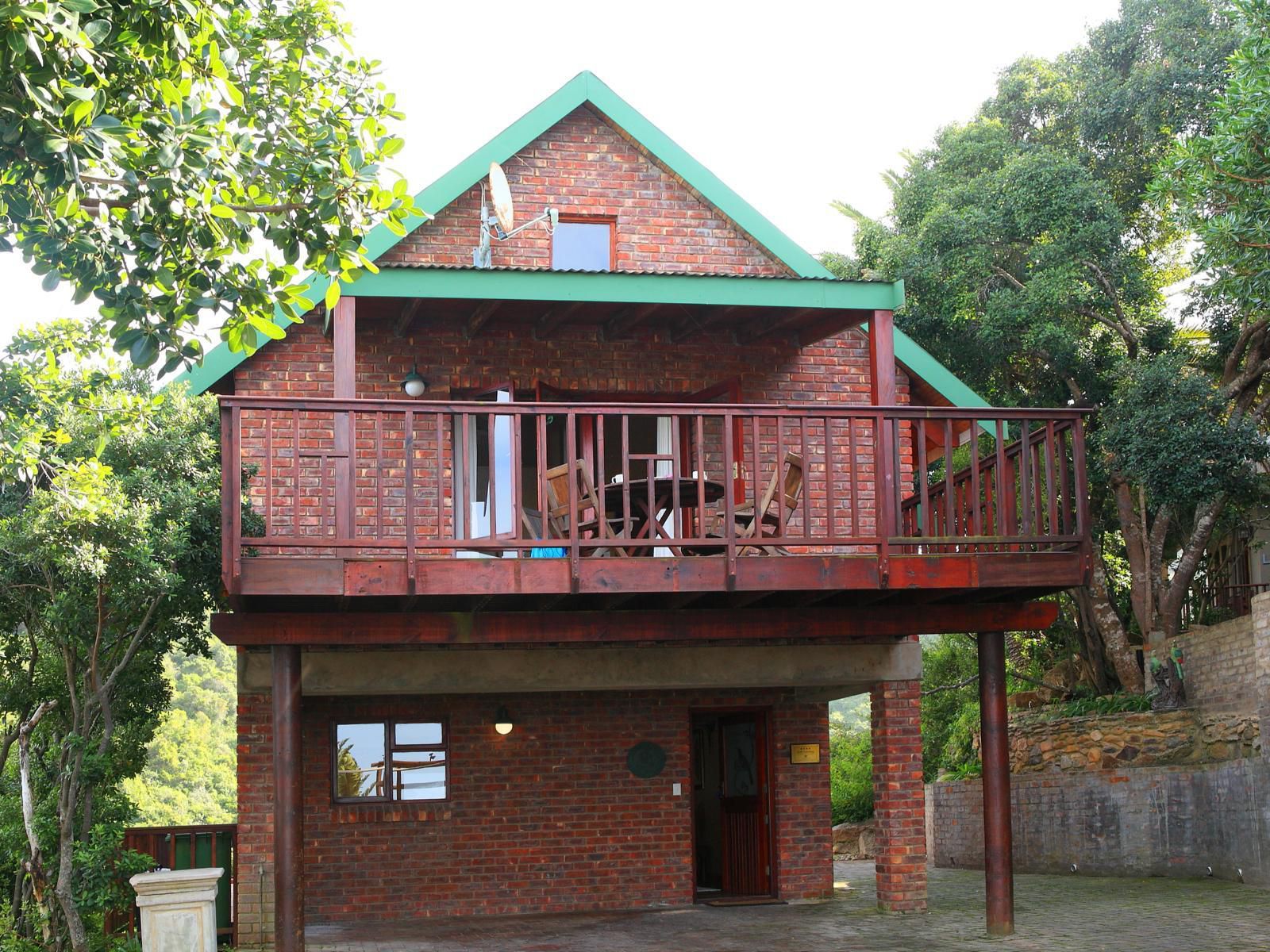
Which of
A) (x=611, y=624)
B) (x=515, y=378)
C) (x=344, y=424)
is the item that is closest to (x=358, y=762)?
(x=515, y=378)

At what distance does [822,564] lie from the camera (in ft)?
31.5

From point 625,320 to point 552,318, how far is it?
26.1 inches

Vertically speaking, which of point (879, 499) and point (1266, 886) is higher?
point (879, 499)

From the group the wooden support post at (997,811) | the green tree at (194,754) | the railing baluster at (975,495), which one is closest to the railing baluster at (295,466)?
the railing baluster at (975,495)

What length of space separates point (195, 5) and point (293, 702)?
479 centimetres

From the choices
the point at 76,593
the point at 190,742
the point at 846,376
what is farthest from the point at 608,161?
the point at 190,742

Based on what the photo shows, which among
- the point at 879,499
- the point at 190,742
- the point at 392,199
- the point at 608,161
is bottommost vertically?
the point at 190,742

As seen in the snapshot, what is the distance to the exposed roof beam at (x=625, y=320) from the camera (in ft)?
39.3

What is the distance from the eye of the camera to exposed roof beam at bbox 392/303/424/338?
11.5 meters

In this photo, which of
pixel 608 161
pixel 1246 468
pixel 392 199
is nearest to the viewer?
pixel 392 199

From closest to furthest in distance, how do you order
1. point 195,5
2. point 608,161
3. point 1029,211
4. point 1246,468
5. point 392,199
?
point 195,5 < point 392,199 < point 608,161 < point 1246,468 < point 1029,211

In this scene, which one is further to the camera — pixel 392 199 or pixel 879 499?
pixel 879 499

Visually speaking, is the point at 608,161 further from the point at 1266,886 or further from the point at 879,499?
the point at 1266,886

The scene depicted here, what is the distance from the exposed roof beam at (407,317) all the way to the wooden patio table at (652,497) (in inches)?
88.6
